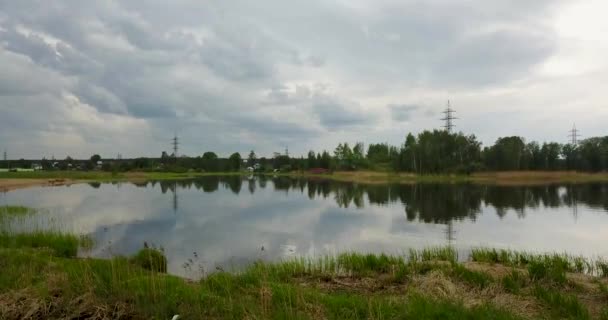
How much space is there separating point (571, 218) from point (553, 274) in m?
18.5

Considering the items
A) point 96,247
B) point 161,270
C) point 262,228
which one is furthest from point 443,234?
point 96,247

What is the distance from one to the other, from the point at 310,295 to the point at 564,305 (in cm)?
385

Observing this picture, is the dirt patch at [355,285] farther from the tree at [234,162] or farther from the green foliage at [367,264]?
the tree at [234,162]

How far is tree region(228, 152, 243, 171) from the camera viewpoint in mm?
140875

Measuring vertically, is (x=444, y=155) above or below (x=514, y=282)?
above

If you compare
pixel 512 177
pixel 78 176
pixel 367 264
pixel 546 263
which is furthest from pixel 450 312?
pixel 78 176

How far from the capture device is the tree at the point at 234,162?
14088 cm

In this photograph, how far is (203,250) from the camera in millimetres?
14406

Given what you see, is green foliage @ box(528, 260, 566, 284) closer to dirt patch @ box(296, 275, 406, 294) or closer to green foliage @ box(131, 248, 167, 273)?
dirt patch @ box(296, 275, 406, 294)

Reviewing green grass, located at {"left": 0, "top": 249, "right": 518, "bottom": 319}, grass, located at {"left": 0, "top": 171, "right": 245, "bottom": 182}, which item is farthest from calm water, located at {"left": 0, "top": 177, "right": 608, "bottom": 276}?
grass, located at {"left": 0, "top": 171, "right": 245, "bottom": 182}

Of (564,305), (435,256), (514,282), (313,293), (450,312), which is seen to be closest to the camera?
(450,312)

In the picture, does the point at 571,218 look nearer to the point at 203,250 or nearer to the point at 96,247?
the point at 203,250

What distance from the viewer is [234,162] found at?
142 meters

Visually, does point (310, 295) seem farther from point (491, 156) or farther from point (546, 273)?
point (491, 156)
